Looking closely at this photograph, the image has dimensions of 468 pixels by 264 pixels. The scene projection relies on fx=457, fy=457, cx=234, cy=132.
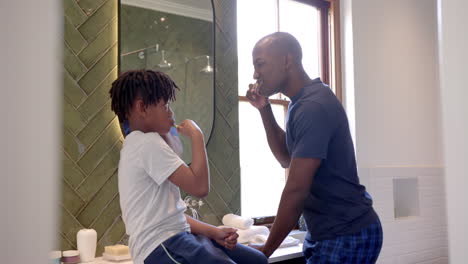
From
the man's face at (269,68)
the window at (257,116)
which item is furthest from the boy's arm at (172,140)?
the window at (257,116)

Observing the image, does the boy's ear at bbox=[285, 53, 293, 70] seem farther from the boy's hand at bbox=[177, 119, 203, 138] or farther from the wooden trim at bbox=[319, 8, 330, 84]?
the wooden trim at bbox=[319, 8, 330, 84]

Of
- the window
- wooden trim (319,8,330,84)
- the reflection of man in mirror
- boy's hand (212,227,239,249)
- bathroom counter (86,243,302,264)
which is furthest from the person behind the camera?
wooden trim (319,8,330,84)

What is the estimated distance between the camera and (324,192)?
1.84 meters

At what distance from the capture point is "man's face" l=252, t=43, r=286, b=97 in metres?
2.04

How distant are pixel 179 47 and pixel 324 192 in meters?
1.41

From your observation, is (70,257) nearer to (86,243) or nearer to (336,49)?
(86,243)

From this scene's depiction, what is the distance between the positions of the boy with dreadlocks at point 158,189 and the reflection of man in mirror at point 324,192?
11.0 inches

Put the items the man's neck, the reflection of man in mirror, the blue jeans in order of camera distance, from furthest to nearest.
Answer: the man's neck
the reflection of man in mirror
the blue jeans

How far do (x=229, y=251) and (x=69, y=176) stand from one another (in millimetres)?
1091

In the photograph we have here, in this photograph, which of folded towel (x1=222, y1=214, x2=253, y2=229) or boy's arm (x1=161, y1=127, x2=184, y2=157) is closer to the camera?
boy's arm (x1=161, y1=127, x2=184, y2=157)

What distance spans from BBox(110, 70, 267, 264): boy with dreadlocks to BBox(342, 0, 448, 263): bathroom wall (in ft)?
7.29

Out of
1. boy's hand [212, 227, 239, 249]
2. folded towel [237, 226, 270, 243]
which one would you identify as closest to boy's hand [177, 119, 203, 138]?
boy's hand [212, 227, 239, 249]

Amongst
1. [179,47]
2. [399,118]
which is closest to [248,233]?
[179,47]

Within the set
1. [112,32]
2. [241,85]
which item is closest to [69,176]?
[112,32]
